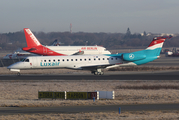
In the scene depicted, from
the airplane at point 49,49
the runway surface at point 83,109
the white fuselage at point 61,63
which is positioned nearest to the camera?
the runway surface at point 83,109

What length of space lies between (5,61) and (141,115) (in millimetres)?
53479

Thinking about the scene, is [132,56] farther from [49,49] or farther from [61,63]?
[49,49]

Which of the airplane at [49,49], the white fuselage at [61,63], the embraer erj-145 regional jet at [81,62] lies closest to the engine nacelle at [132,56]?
the embraer erj-145 regional jet at [81,62]

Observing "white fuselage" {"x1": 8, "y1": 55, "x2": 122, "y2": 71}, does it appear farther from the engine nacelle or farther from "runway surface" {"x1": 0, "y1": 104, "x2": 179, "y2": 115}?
"runway surface" {"x1": 0, "y1": 104, "x2": 179, "y2": 115}

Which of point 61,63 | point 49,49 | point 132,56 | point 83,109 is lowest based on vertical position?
point 83,109

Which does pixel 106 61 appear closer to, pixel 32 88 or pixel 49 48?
pixel 32 88

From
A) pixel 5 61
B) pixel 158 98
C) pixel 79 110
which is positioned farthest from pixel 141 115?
pixel 5 61

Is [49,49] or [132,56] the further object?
[49,49]

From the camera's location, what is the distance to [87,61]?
130 ft

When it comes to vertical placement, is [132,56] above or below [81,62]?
above

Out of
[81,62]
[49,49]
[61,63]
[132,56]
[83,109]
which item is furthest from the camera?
[49,49]

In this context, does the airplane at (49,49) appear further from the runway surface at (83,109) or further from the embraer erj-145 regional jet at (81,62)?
the runway surface at (83,109)

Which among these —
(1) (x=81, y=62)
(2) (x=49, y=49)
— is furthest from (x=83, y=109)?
(2) (x=49, y=49)

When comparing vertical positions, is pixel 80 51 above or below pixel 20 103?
above
